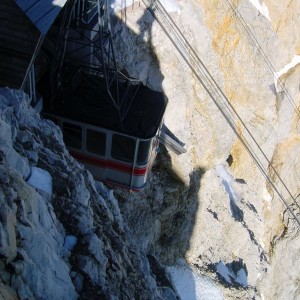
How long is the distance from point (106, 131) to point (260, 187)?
535 inches

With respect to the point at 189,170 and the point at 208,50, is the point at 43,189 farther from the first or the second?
the point at 208,50

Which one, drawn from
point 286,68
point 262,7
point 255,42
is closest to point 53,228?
point 255,42

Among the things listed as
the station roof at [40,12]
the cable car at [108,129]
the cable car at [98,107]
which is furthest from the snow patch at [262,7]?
the station roof at [40,12]

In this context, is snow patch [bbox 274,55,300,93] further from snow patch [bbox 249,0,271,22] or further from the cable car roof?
the cable car roof

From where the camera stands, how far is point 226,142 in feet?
57.1

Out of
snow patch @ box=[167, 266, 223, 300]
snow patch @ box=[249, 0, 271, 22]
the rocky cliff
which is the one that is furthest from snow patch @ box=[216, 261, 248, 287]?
snow patch @ box=[249, 0, 271, 22]

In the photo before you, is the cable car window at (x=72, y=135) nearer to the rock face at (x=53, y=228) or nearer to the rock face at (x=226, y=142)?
the rock face at (x=53, y=228)

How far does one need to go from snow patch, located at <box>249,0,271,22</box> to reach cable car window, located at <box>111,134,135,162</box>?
1139 cm

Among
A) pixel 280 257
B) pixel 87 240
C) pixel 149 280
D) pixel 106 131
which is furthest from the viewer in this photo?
pixel 280 257

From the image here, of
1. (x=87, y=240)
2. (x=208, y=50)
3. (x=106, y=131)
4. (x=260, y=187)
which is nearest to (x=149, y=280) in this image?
(x=87, y=240)

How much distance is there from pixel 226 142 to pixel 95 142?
8.40 metres

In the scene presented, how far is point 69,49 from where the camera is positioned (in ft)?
36.5

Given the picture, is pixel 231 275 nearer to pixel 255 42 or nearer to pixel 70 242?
pixel 255 42

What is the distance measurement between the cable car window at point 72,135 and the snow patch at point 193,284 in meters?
7.71
